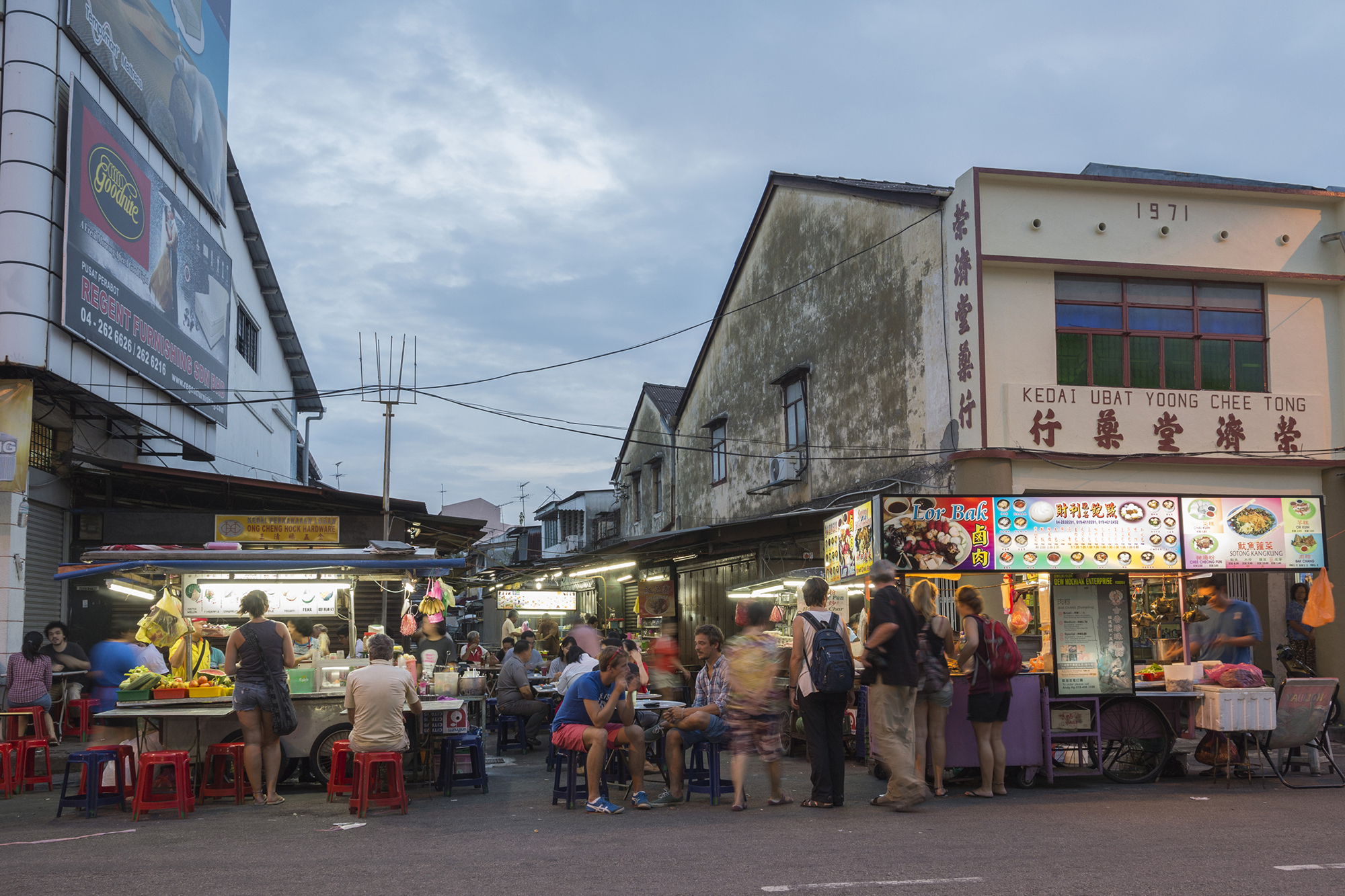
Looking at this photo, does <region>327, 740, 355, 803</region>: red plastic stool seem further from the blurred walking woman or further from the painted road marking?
the painted road marking

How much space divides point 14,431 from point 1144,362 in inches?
621

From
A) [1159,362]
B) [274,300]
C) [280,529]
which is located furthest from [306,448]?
[1159,362]

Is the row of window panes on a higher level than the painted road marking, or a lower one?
higher

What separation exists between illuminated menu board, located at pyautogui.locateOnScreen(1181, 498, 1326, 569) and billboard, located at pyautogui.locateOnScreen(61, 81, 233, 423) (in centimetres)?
1383

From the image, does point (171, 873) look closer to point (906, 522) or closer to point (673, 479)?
point (906, 522)

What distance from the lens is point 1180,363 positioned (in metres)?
16.5

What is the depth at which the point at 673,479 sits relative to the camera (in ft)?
100

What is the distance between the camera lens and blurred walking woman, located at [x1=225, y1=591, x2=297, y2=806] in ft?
31.3

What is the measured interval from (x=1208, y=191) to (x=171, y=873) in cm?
1616

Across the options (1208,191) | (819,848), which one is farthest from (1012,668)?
(1208,191)

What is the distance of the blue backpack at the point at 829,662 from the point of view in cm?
896

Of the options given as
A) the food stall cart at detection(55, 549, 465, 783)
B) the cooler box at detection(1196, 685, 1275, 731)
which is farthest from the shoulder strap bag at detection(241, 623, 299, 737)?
the cooler box at detection(1196, 685, 1275, 731)

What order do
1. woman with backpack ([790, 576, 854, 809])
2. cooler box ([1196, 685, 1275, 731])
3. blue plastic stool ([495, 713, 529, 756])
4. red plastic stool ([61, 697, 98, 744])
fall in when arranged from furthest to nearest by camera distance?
red plastic stool ([61, 697, 98, 744])
blue plastic stool ([495, 713, 529, 756])
cooler box ([1196, 685, 1275, 731])
woman with backpack ([790, 576, 854, 809])

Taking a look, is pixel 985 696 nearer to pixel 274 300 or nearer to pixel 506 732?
pixel 506 732
